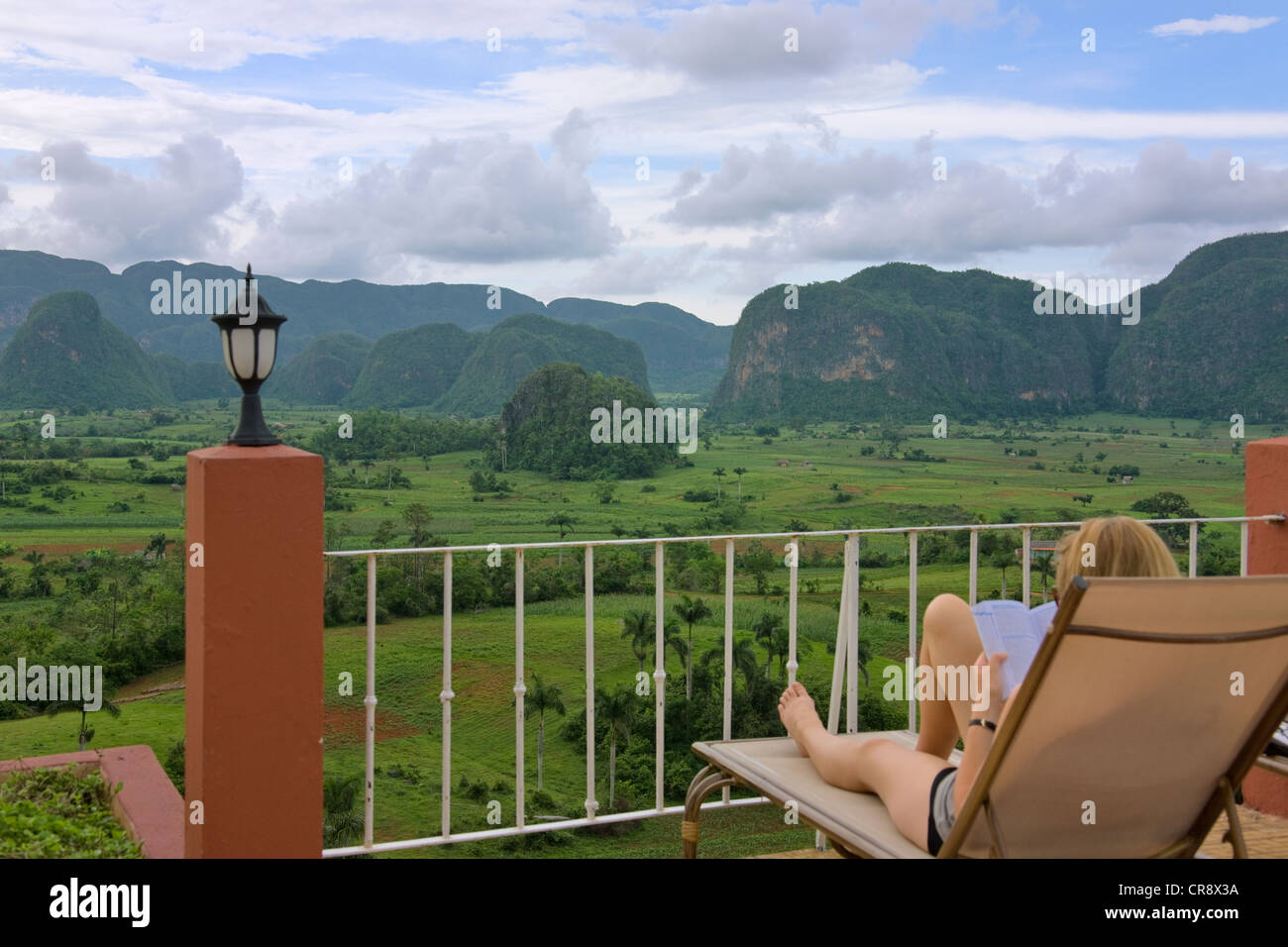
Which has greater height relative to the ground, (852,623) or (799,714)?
(852,623)

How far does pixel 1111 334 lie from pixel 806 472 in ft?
129

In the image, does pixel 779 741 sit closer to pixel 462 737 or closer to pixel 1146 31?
pixel 1146 31

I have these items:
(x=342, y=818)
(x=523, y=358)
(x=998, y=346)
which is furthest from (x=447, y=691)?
(x=998, y=346)

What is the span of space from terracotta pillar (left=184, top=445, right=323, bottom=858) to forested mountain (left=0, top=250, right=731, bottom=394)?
9458 cm

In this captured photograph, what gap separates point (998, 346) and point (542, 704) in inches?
2776

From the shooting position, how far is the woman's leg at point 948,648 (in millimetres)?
1837

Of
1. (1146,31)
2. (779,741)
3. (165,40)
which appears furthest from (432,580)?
(779,741)

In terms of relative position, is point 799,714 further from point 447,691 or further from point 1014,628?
point 447,691

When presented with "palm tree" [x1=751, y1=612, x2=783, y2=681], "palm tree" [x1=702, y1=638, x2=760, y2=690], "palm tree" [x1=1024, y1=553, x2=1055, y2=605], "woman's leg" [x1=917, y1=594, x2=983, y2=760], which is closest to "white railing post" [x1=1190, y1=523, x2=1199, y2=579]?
"palm tree" [x1=1024, y1=553, x2=1055, y2=605]

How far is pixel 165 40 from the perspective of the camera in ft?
82.4

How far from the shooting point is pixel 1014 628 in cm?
194

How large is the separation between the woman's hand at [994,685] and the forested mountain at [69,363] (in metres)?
86.7

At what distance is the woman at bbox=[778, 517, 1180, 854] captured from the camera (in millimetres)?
1610

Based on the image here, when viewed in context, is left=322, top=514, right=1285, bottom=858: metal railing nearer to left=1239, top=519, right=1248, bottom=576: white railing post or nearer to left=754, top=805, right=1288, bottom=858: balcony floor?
left=1239, top=519, right=1248, bottom=576: white railing post
